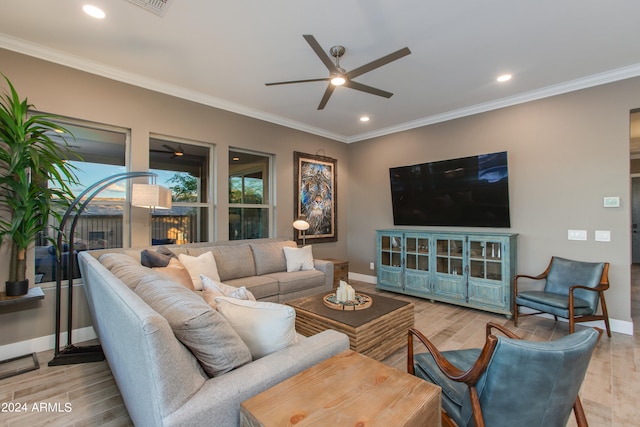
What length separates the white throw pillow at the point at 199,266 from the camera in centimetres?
313

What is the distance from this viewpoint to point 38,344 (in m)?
2.88

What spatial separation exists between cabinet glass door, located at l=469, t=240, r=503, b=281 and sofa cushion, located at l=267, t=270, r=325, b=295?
2.07 m

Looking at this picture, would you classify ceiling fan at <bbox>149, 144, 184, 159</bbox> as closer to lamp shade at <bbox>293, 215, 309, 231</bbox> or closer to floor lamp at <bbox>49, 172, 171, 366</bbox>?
floor lamp at <bbox>49, 172, 171, 366</bbox>

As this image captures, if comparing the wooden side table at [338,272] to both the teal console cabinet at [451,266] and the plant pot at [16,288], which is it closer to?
the teal console cabinet at [451,266]

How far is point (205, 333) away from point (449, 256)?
384cm

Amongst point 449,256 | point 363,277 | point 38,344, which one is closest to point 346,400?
point 38,344

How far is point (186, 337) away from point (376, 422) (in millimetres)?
803

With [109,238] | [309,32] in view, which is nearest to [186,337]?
[309,32]

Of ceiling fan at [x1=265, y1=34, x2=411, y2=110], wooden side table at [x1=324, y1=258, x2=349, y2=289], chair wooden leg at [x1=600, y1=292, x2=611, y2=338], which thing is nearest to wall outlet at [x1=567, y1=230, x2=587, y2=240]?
chair wooden leg at [x1=600, y1=292, x2=611, y2=338]

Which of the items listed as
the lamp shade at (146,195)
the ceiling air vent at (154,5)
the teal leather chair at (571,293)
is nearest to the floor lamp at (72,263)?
the lamp shade at (146,195)

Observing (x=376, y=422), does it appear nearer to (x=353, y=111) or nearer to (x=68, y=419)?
(x=68, y=419)

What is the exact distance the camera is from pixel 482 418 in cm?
124

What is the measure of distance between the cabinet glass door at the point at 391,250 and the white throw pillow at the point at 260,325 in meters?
3.62

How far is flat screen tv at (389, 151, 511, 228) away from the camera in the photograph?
160 inches
